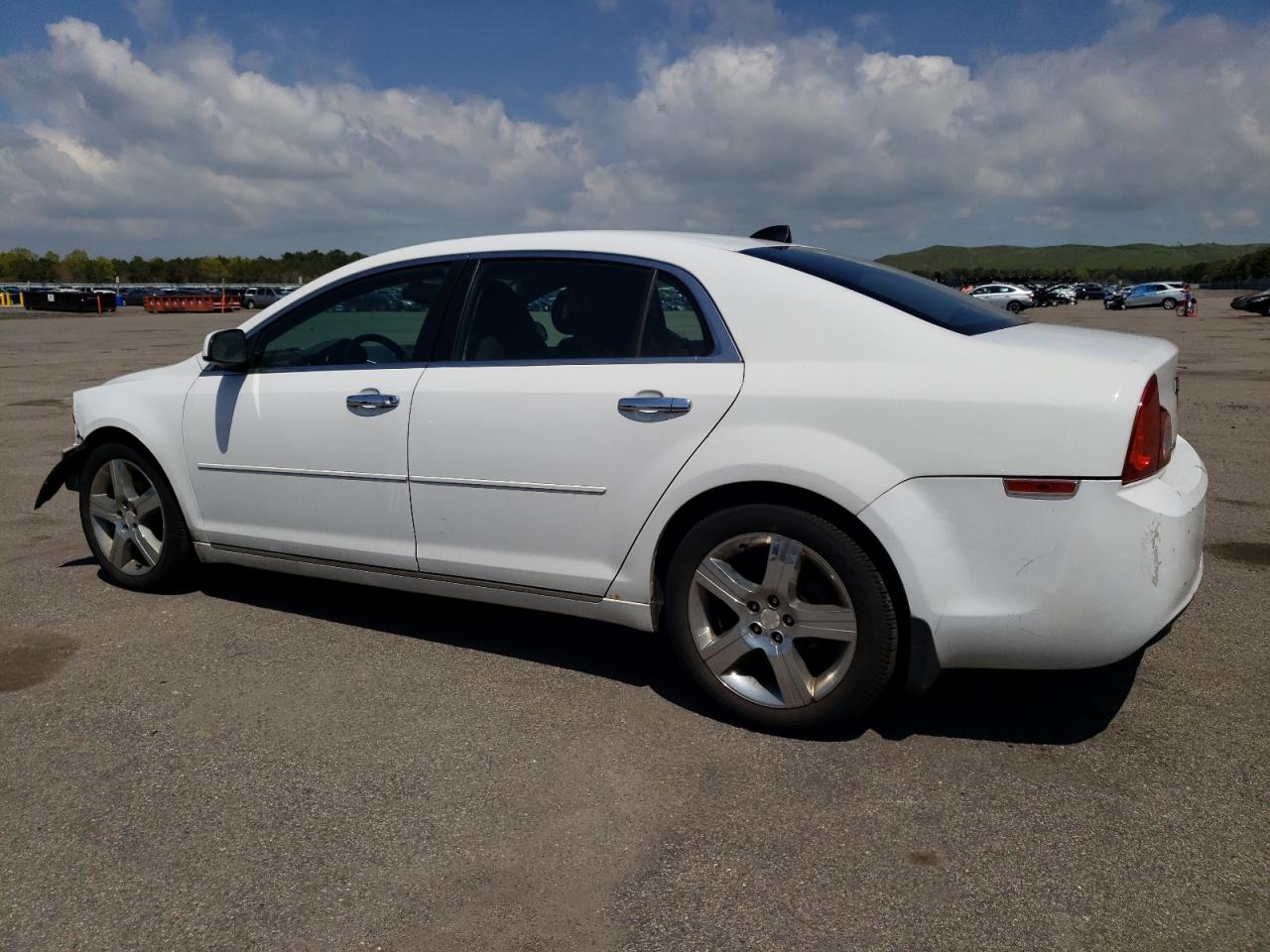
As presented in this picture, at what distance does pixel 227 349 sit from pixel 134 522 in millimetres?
1154

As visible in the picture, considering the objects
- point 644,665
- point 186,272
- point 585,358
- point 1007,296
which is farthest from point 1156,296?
point 186,272

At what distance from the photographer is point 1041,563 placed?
2902 millimetres

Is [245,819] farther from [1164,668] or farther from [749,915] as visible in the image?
[1164,668]


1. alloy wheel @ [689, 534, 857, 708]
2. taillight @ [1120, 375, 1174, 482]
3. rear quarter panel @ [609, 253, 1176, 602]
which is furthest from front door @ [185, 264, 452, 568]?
taillight @ [1120, 375, 1174, 482]

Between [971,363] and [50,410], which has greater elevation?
[971,363]

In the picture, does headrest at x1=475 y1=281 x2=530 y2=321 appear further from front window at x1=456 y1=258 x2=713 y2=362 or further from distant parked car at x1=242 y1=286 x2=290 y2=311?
distant parked car at x1=242 y1=286 x2=290 y2=311

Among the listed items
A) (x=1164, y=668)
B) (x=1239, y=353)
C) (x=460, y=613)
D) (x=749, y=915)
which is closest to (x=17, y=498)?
(x=460, y=613)

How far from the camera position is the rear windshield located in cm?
335

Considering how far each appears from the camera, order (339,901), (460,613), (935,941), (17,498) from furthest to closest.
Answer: (17,498), (460,613), (339,901), (935,941)

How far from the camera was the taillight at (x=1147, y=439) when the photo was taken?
2830 millimetres

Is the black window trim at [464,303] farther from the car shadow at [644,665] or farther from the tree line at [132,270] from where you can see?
the tree line at [132,270]

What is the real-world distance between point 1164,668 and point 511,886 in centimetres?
269

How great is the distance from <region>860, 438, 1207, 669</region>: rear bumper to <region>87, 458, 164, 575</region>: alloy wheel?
11.4 ft

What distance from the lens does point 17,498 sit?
285 inches
